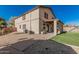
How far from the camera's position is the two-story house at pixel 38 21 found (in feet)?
36.6

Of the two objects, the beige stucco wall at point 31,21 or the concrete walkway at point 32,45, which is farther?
the beige stucco wall at point 31,21

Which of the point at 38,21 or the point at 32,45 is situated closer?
the point at 32,45

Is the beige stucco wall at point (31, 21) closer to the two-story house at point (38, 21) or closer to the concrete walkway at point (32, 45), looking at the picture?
the two-story house at point (38, 21)

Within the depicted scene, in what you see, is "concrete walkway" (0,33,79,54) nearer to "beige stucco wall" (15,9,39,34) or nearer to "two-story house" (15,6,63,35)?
"two-story house" (15,6,63,35)

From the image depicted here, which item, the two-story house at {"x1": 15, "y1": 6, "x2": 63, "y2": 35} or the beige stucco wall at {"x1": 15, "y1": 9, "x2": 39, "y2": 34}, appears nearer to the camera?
the two-story house at {"x1": 15, "y1": 6, "x2": 63, "y2": 35}

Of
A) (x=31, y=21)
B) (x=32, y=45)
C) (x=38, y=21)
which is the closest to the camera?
(x=32, y=45)

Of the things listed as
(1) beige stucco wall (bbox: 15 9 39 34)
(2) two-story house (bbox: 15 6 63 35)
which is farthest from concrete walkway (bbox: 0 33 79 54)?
(1) beige stucco wall (bbox: 15 9 39 34)

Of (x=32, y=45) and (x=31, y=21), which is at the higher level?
(x=31, y=21)

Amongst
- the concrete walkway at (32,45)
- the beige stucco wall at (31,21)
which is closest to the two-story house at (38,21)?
the beige stucco wall at (31,21)

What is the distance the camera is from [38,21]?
11.7 metres

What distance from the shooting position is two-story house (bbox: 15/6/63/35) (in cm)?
1116

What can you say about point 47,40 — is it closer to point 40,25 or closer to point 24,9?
point 40,25

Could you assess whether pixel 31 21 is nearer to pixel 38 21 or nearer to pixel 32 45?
pixel 38 21

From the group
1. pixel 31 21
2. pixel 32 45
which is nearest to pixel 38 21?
pixel 31 21
